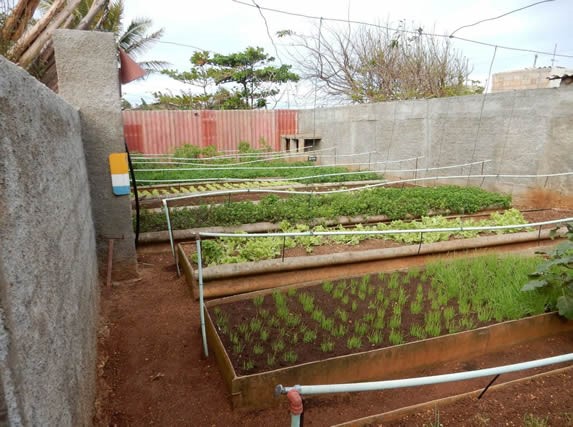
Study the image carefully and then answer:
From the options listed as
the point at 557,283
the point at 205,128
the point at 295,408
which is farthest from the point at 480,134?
the point at 205,128

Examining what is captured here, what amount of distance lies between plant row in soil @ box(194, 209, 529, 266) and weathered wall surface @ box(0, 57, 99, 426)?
184cm

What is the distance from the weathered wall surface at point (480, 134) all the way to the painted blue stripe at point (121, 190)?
8144mm

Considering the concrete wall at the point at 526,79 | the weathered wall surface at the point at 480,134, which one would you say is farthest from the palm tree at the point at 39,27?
the concrete wall at the point at 526,79

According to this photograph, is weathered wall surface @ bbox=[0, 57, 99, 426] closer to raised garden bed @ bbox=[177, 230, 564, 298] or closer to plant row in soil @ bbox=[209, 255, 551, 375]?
plant row in soil @ bbox=[209, 255, 551, 375]

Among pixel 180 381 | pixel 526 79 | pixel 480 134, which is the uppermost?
pixel 526 79

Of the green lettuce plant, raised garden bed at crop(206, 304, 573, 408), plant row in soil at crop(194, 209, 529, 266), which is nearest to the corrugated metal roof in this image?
plant row in soil at crop(194, 209, 529, 266)

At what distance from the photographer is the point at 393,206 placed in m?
6.59

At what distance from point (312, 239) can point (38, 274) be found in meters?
4.06

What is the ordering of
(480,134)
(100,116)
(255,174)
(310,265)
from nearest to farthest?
(100,116), (310,265), (480,134), (255,174)

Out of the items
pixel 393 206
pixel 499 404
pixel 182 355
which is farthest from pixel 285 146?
pixel 499 404

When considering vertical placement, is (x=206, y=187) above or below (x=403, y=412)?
above

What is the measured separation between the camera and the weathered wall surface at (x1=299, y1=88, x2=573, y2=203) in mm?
7441

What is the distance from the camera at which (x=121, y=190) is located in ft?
14.6

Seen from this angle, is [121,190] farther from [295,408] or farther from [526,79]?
[526,79]
